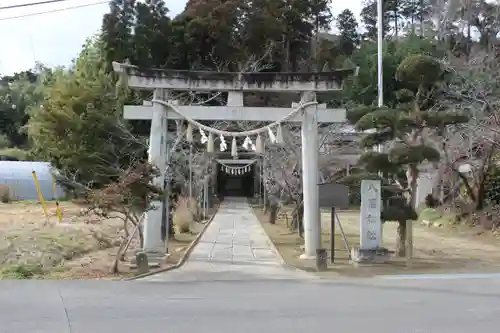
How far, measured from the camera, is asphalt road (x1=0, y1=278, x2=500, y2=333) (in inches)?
307

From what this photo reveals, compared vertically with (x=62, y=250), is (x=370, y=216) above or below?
above

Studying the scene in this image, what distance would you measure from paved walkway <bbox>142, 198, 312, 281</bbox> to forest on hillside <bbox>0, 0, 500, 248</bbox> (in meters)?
4.12

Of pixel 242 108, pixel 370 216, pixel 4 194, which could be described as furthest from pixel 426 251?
pixel 4 194

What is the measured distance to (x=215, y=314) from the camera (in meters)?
8.71

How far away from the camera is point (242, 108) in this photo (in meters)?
17.6

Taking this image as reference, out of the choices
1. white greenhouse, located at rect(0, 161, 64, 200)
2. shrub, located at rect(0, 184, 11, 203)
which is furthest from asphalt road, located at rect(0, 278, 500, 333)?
white greenhouse, located at rect(0, 161, 64, 200)

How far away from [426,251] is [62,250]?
1145 cm

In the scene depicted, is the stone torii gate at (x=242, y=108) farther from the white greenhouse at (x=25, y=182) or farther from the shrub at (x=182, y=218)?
the white greenhouse at (x=25, y=182)

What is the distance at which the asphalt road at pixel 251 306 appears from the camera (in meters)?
7.79

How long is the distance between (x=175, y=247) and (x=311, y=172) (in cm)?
611

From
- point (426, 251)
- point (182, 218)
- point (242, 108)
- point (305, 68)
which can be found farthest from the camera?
point (305, 68)

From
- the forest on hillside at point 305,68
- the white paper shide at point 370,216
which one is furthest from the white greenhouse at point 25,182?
the white paper shide at point 370,216

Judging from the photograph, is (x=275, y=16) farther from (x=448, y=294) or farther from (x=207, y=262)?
(x=448, y=294)

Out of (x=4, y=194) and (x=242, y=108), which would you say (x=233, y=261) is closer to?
(x=242, y=108)
